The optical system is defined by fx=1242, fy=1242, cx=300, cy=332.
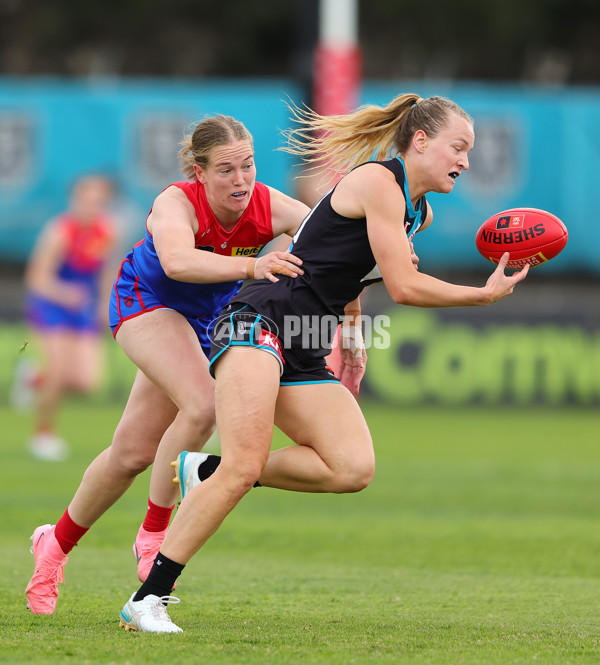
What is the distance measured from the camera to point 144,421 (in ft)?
19.1

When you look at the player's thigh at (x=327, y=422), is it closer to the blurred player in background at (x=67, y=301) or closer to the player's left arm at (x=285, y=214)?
the player's left arm at (x=285, y=214)

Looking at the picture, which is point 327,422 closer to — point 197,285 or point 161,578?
point 161,578

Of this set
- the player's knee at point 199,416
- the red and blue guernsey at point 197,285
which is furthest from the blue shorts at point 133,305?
the player's knee at point 199,416

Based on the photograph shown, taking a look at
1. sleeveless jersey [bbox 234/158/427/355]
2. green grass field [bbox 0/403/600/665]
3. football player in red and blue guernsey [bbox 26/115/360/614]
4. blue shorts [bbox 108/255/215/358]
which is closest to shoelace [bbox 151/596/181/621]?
green grass field [bbox 0/403/600/665]

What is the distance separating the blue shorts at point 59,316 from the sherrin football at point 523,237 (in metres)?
6.95

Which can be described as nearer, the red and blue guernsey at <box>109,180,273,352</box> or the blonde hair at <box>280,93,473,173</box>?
the blonde hair at <box>280,93,473,173</box>

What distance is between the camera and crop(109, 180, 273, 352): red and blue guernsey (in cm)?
563

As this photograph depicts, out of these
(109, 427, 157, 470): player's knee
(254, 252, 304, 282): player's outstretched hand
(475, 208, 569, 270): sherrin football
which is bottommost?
(109, 427, 157, 470): player's knee

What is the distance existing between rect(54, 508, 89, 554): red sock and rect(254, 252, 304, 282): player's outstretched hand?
1.62 metres

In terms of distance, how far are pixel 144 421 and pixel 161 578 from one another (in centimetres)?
101

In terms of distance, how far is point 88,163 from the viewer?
17047 mm

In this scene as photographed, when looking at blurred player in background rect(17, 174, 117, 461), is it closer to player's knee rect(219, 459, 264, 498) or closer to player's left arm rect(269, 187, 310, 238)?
player's left arm rect(269, 187, 310, 238)

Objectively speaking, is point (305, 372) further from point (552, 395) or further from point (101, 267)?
point (552, 395)

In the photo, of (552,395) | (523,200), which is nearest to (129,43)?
(523,200)
